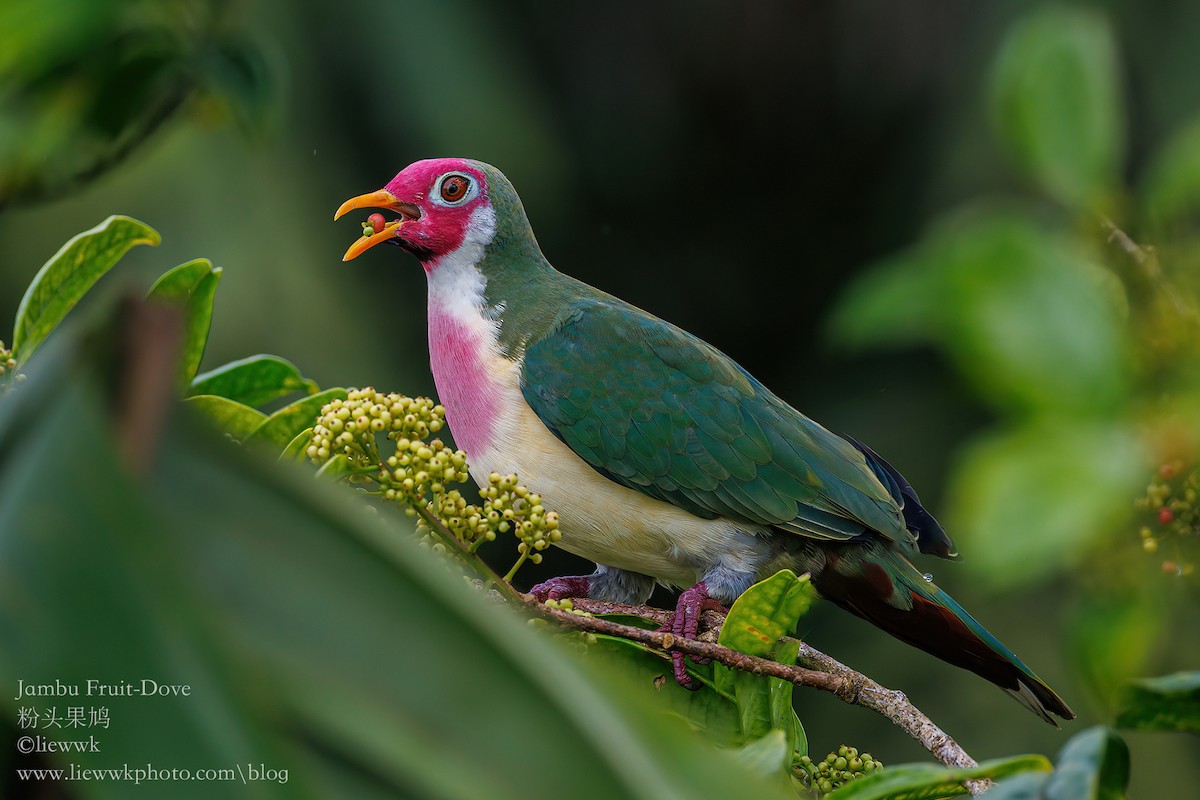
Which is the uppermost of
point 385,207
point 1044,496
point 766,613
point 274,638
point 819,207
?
point 819,207

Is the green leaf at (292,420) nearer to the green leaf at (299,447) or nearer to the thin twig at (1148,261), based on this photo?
the green leaf at (299,447)

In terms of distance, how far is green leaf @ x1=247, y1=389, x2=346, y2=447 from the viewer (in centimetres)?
153

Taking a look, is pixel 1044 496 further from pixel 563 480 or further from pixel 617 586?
pixel 617 586

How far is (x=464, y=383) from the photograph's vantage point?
85.4 inches

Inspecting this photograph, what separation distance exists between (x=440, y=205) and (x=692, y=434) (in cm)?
58

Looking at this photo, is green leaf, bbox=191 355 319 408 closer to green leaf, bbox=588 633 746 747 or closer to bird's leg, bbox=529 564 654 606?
green leaf, bbox=588 633 746 747

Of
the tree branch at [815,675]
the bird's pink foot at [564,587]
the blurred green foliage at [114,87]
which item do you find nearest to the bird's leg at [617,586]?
A: the bird's pink foot at [564,587]

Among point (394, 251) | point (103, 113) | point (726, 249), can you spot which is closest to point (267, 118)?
point (103, 113)

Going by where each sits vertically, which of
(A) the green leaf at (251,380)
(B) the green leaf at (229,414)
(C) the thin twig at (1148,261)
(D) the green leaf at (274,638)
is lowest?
(D) the green leaf at (274,638)

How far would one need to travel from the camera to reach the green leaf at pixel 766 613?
1436 mm

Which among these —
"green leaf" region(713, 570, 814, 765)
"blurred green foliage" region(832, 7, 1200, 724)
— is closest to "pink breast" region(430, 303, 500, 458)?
"green leaf" region(713, 570, 814, 765)

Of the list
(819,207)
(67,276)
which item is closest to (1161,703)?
(67,276)

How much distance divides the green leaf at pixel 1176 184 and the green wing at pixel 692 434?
130cm

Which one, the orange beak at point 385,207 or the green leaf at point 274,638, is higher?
the orange beak at point 385,207
